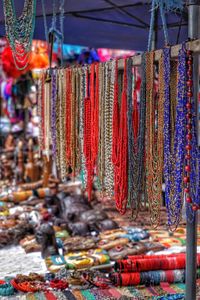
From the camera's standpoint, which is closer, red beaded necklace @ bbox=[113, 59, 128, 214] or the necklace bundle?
the necklace bundle

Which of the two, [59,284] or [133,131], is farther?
[59,284]

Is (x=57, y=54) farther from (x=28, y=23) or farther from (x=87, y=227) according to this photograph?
(x=28, y=23)

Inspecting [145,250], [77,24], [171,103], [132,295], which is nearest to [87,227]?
[145,250]

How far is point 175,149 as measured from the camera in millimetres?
2324

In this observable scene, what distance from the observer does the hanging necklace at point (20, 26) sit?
2.98 meters

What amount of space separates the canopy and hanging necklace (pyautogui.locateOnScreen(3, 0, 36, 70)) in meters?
0.28

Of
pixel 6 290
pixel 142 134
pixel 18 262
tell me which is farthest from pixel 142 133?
pixel 18 262

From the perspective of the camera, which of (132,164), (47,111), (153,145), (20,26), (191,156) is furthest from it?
(47,111)

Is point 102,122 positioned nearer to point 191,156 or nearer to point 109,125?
point 109,125

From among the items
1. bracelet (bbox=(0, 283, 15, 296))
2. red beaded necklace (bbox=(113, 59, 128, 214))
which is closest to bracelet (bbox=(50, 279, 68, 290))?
bracelet (bbox=(0, 283, 15, 296))

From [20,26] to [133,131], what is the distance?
1123 millimetres

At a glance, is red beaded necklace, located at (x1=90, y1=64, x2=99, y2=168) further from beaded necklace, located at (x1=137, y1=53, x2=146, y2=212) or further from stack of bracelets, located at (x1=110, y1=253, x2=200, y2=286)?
stack of bracelets, located at (x1=110, y1=253, x2=200, y2=286)

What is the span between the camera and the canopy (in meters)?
4.01

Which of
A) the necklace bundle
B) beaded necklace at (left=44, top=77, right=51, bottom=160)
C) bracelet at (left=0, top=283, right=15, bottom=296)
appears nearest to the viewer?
the necklace bundle
